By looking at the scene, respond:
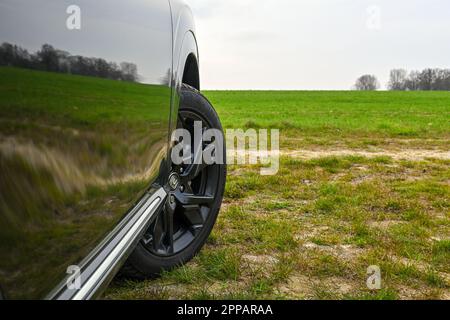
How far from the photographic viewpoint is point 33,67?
2.58ft

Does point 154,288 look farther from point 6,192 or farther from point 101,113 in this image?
point 6,192

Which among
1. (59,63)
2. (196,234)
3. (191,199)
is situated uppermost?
(59,63)

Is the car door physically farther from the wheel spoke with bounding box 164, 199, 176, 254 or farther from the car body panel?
the wheel spoke with bounding box 164, 199, 176, 254

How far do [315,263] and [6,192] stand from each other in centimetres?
210

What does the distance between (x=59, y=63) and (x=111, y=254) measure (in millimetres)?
577

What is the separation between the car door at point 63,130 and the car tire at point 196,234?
30.0 inches

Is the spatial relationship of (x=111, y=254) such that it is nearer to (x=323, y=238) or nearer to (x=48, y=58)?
(x=48, y=58)

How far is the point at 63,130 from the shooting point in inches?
34.8

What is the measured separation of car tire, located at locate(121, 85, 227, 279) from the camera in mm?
2145

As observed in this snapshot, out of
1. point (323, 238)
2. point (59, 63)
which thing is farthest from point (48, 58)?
point (323, 238)

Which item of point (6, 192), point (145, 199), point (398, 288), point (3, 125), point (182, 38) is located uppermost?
point (182, 38)

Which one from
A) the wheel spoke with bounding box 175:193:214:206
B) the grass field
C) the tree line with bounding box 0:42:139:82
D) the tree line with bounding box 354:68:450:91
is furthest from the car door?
the tree line with bounding box 354:68:450:91

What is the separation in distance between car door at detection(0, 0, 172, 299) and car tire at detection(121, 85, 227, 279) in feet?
2.50

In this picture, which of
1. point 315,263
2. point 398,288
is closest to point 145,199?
point 315,263
